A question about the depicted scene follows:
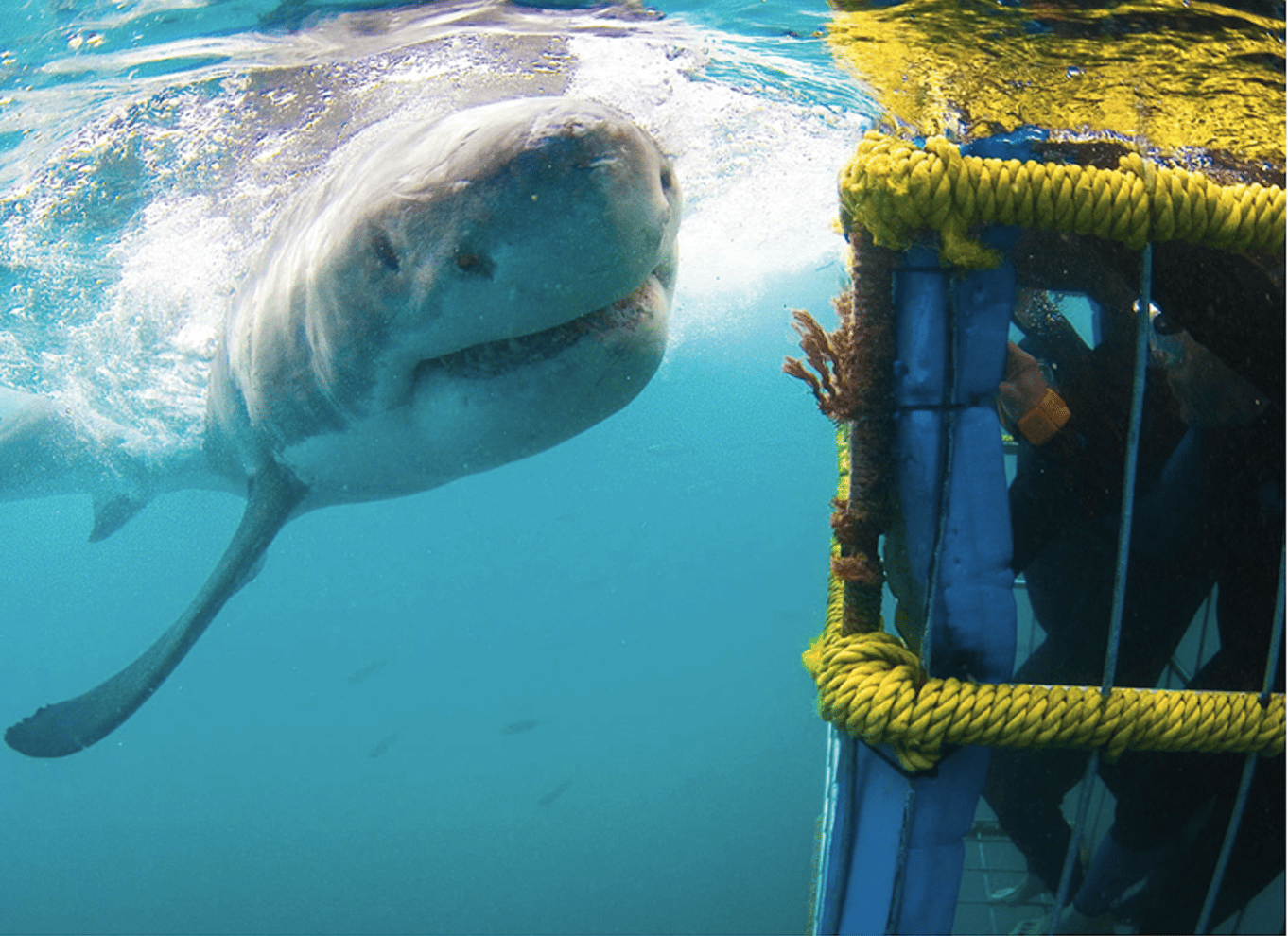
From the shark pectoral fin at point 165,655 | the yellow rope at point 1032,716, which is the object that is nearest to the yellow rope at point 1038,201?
the yellow rope at point 1032,716

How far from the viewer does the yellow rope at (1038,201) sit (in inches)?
59.6

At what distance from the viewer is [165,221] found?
705cm

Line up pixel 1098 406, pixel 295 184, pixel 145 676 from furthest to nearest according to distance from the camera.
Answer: pixel 295 184, pixel 145 676, pixel 1098 406

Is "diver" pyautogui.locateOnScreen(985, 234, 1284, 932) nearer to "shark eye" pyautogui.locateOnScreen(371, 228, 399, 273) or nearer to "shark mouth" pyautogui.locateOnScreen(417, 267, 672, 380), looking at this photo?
"shark mouth" pyautogui.locateOnScreen(417, 267, 672, 380)

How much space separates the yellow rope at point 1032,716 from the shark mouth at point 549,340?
143 centimetres

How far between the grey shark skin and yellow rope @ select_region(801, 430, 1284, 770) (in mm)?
1364

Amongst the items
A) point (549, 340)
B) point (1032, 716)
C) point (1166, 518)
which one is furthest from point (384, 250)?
point (1166, 518)

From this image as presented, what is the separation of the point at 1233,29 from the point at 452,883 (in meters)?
33.2

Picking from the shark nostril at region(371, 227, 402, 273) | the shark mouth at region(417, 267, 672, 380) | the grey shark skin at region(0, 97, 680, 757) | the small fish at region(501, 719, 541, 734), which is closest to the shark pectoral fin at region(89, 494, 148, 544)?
the grey shark skin at region(0, 97, 680, 757)

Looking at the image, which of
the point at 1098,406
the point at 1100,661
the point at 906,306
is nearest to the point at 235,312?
the point at 906,306

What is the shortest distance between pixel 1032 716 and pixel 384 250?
2.21 m

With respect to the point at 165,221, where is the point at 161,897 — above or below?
below

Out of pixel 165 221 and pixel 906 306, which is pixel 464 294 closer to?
pixel 906 306

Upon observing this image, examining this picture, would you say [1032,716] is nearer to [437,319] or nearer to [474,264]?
[474,264]
